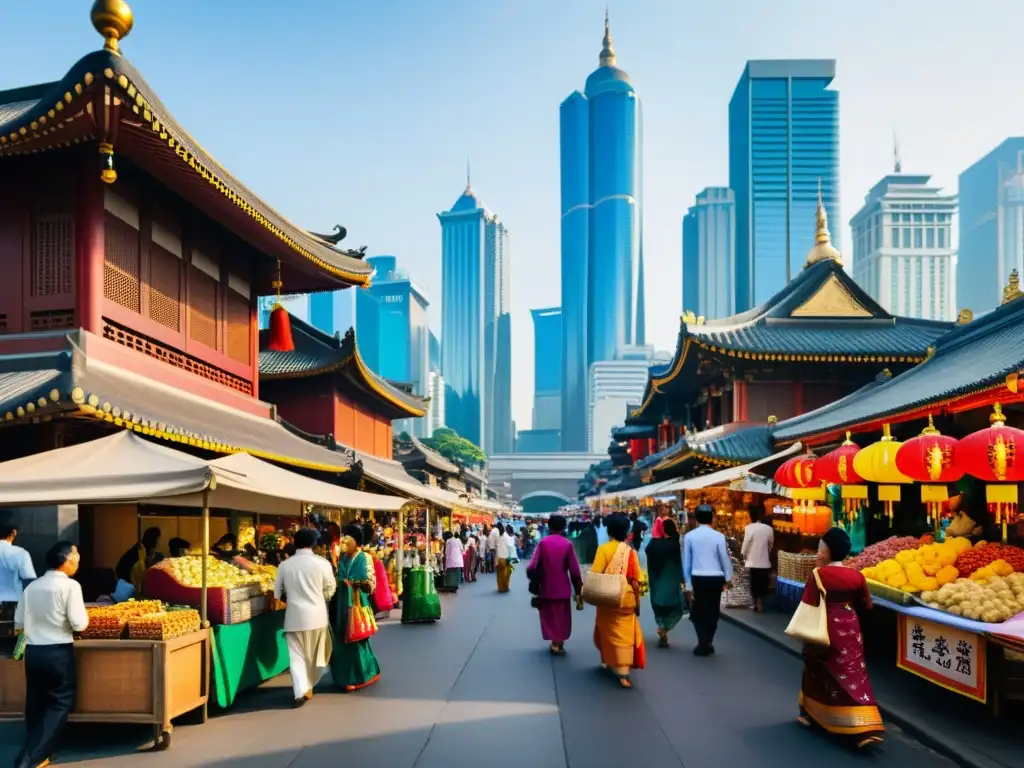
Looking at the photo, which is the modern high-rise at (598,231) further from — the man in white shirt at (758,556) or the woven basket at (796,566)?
the woven basket at (796,566)

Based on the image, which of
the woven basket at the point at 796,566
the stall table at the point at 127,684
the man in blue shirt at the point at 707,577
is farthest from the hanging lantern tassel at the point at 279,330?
the stall table at the point at 127,684

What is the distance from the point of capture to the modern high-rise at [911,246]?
471 feet

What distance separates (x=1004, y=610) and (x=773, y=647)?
14.7 ft

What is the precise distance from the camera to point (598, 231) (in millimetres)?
169625

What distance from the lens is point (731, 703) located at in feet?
26.9

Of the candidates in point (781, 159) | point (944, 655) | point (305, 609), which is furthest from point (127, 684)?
point (781, 159)

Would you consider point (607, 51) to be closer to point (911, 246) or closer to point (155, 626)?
point (911, 246)

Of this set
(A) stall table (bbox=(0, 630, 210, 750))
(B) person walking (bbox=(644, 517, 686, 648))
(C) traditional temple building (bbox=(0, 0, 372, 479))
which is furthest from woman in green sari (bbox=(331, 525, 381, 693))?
(B) person walking (bbox=(644, 517, 686, 648))

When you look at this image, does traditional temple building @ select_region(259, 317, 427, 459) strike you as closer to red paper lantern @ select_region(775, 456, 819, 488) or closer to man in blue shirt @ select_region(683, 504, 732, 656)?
red paper lantern @ select_region(775, 456, 819, 488)

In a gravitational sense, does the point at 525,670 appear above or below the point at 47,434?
below

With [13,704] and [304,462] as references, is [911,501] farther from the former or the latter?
[13,704]

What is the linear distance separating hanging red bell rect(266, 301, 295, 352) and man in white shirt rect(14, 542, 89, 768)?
9936 mm

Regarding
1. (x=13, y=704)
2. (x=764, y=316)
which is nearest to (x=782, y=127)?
(x=764, y=316)

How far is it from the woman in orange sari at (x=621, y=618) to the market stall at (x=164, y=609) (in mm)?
3181
